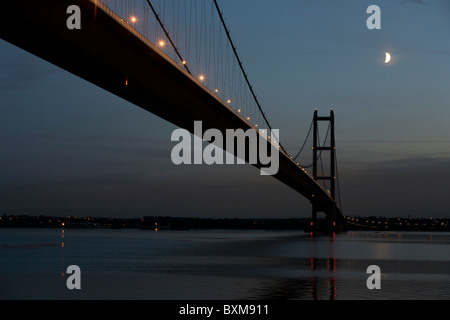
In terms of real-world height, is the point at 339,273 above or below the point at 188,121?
below

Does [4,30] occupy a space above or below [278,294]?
above

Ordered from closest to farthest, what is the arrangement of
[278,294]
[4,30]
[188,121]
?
[278,294] → [4,30] → [188,121]

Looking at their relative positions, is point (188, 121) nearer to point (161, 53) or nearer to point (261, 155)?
point (161, 53)

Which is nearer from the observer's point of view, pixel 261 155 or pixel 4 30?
pixel 4 30

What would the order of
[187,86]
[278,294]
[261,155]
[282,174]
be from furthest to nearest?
[282,174] < [261,155] < [187,86] < [278,294]

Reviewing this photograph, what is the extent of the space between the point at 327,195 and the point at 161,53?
66703mm

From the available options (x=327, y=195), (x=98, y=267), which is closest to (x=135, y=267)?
(x=98, y=267)

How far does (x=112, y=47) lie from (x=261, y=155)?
112 ft

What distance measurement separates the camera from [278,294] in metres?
18.2

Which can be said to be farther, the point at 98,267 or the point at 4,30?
the point at 98,267

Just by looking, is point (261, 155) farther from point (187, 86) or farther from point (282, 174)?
point (187, 86)

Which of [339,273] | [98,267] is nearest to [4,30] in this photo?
[98,267]
